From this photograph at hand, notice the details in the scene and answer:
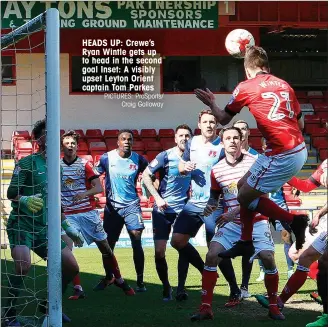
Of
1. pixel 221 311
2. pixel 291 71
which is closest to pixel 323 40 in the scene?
pixel 291 71

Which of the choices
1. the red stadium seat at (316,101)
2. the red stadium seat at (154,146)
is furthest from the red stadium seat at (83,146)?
the red stadium seat at (316,101)

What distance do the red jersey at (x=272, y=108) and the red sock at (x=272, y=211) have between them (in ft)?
1.72

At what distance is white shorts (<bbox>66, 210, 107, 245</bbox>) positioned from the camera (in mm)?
9547

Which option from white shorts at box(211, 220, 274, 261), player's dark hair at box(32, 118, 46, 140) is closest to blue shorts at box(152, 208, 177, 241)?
white shorts at box(211, 220, 274, 261)

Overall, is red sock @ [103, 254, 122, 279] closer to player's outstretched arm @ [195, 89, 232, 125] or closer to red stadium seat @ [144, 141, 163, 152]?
player's outstretched arm @ [195, 89, 232, 125]

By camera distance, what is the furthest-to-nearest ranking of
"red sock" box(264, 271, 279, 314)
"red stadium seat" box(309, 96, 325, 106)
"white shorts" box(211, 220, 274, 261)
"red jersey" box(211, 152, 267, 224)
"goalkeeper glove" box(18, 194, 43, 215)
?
"red stadium seat" box(309, 96, 325, 106) → "red jersey" box(211, 152, 267, 224) → "white shorts" box(211, 220, 274, 261) → "red sock" box(264, 271, 279, 314) → "goalkeeper glove" box(18, 194, 43, 215)

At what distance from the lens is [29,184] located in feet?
24.0

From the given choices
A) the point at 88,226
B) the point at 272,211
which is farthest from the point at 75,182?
the point at 272,211

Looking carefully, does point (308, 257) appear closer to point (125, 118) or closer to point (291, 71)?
point (125, 118)

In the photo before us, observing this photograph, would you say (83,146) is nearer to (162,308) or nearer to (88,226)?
(88,226)

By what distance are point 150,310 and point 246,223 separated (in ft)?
4.92

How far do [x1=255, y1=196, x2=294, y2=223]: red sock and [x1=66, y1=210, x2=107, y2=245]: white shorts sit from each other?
280 centimetres

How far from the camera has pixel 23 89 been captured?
69.6ft

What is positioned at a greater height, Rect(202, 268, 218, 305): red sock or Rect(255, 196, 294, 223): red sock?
Rect(255, 196, 294, 223): red sock
